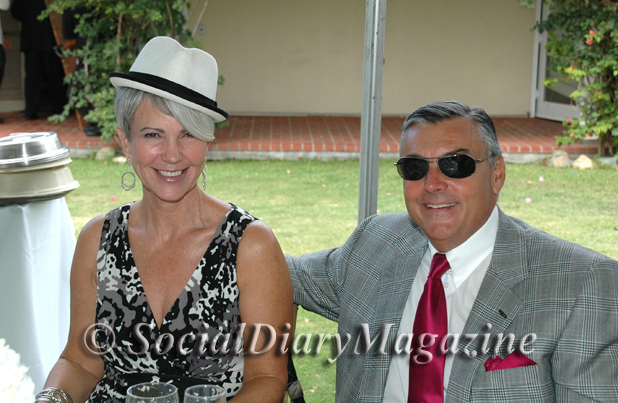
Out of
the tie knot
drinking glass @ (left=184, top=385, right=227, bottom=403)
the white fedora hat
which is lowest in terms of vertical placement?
drinking glass @ (left=184, top=385, right=227, bottom=403)

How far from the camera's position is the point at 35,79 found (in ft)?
32.9

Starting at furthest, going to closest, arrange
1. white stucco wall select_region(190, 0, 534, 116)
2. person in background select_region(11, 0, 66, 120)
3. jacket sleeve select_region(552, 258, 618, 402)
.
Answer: white stucco wall select_region(190, 0, 534, 116)
person in background select_region(11, 0, 66, 120)
jacket sleeve select_region(552, 258, 618, 402)

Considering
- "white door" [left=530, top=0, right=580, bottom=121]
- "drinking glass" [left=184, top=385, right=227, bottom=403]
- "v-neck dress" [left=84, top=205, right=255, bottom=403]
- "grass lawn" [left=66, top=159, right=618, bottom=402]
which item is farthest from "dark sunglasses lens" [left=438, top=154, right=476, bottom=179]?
"white door" [left=530, top=0, right=580, bottom=121]

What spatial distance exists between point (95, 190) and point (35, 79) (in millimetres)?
4312

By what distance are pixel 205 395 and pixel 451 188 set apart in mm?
1072

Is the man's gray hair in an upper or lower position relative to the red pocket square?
upper

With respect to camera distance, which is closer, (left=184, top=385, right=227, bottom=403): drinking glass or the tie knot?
(left=184, top=385, right=227, bottom=403): drinking glass

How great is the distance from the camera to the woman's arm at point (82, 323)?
2070 millimetres

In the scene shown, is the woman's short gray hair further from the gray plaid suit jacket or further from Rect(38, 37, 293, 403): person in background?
the gray plaid suit jacket

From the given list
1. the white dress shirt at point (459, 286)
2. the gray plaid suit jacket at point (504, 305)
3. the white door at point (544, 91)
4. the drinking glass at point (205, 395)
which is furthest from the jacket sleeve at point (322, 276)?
the white door at point (544, 91)

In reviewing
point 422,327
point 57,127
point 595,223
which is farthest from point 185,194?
point 57,127

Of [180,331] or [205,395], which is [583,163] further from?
[205,395]

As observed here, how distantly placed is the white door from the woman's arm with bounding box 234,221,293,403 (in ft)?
31.4

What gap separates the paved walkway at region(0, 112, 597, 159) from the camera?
8.30 metres
